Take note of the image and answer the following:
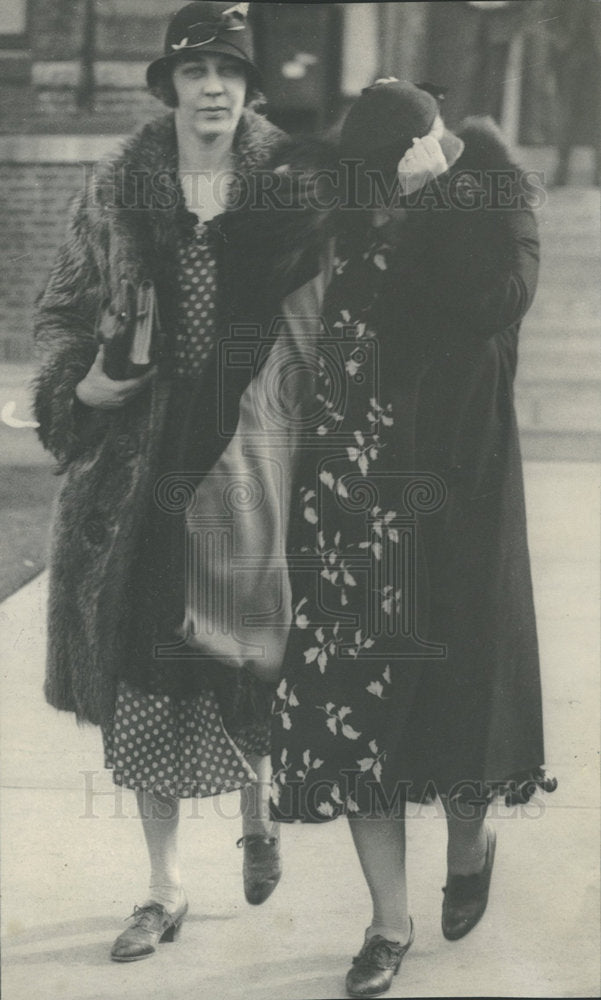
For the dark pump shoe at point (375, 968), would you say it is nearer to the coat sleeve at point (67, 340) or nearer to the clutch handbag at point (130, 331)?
the coat sleeve at point (67, 340)

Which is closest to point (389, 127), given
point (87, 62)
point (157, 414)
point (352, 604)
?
point (87, 62)

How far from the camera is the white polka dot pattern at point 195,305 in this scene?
10.4 feet

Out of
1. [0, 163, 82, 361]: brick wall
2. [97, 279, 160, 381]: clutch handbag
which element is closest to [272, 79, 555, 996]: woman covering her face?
[97, 279, 160, 381]: clutch handbag

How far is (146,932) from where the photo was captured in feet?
11.1

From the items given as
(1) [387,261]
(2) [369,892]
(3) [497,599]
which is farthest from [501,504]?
(2) [369,892]

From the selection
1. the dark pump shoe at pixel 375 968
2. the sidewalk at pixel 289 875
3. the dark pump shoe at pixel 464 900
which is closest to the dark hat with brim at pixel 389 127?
the sidewalk at pixel 289 875

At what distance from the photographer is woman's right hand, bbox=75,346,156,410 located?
10.5ft

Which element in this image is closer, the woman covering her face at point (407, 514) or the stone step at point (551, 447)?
the woman covering her face at point (407, 514)

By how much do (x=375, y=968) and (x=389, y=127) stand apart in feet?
6.81

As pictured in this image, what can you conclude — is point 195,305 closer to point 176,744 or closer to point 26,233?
point 26,233

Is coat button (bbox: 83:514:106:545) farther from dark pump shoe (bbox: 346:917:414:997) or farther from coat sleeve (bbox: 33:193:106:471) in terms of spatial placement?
dark pump shoe (bbox: 346:917:414:997)

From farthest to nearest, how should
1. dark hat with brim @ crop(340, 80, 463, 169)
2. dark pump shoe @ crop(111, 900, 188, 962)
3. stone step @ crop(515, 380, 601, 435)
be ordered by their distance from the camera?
dark pump shoe @ crop(111, 900, 188, 962)
stone step @ crop(515, 380, 601, 435)
dark hat with brim @ crop(340, 80, 463, 169)

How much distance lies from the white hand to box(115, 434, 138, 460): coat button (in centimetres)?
89

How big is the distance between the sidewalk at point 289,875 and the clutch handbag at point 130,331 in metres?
0.62
